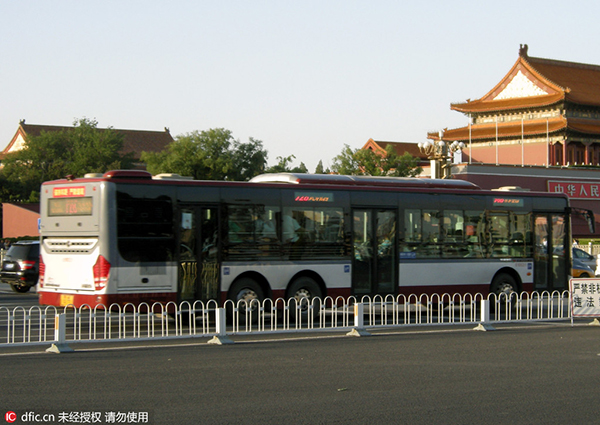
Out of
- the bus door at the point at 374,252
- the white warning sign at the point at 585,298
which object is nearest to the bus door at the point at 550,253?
the white warning sign at the point at 585,298

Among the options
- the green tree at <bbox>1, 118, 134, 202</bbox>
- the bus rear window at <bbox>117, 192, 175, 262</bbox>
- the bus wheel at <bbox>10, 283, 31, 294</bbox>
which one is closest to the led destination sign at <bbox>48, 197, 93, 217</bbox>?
the bus rear window at <bbox>117, 192, 175, 262</bbox>

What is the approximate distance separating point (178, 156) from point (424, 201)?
43.9 m

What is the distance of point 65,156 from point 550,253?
69.2 metres

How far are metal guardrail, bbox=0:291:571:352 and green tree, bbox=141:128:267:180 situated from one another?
42.1 metres

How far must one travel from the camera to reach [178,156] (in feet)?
191

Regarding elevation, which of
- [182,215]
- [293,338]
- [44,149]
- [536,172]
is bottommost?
[293,338]

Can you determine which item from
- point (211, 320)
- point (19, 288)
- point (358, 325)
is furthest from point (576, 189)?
point (358, 325)

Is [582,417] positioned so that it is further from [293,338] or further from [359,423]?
[293,338]

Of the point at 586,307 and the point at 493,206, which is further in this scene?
the point at 493,206

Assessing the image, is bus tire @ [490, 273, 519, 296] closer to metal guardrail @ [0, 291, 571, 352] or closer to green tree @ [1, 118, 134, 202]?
metal guardrail @ [0, 291, 571, 352]

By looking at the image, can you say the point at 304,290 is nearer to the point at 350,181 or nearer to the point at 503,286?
the point at 350,181

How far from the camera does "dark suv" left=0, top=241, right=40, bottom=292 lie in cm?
2208

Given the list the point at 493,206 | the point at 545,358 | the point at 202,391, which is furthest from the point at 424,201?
the point at 202,391

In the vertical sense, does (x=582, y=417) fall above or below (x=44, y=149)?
below
